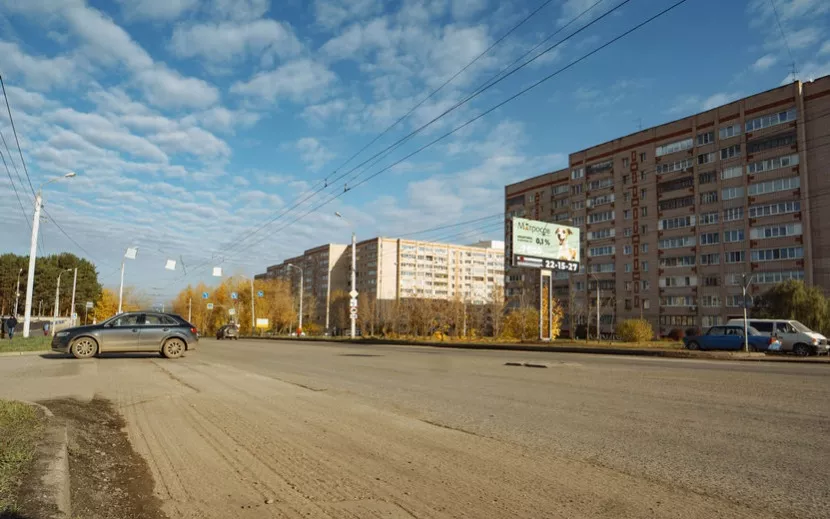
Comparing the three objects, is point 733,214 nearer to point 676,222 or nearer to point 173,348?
point 676,222

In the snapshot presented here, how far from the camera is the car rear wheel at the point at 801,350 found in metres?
27.1

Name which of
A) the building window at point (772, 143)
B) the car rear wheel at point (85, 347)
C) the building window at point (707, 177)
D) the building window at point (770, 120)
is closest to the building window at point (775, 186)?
the building window at point (772, 143)

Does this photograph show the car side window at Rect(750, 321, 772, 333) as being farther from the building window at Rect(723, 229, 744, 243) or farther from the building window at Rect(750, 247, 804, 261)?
the building window at Rect(723, 229, 744, 243)

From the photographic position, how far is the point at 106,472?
4.85m

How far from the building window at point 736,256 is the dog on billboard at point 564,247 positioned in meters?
36.5

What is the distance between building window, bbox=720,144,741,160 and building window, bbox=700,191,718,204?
15.2 feet

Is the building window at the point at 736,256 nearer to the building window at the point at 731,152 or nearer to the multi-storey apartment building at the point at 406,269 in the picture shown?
the building window at the point at 731,152

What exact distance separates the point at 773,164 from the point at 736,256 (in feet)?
38.6

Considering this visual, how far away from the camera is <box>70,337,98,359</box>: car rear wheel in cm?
1725

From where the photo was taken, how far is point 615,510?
385cm

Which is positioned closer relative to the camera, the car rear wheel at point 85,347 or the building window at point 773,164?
the car rear wheel at point 85,347

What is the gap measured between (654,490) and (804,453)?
7.31ft

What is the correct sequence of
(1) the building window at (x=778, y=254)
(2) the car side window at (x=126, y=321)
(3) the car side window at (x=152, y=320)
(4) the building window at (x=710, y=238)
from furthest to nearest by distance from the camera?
(4) the building window at (x=710, y=238), (1) the building window at (x=778, y=254), (3) the car side window at (x=152, y=320), (2) the car side window at (x=126, y=321)

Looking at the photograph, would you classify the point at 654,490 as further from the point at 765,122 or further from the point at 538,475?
the point at 765,122
